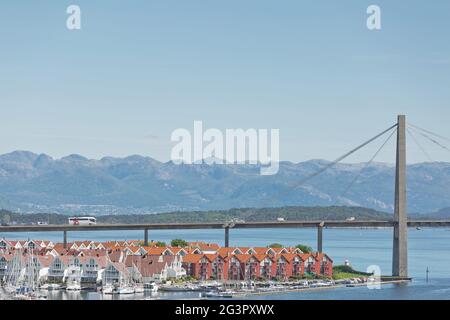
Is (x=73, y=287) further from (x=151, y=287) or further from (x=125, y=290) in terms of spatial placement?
(x=151, y=287)

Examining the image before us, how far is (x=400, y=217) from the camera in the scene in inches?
1093

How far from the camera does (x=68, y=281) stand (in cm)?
2064

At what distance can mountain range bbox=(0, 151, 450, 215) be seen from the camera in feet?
511

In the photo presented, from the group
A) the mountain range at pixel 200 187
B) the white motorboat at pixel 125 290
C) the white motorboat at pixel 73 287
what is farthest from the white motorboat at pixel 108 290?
the mountain range at pixel 200 187

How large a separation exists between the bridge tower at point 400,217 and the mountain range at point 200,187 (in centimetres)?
11325

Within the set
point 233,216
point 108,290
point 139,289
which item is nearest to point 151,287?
point 139,289

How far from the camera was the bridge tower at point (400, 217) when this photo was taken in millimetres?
26234

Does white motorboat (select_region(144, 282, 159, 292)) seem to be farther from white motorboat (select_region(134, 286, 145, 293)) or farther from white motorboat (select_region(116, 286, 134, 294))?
white motorboat (select_region(116, 286, 134, 294))

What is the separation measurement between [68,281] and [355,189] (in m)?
146

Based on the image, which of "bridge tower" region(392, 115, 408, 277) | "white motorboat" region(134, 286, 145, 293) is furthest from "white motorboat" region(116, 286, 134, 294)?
"bridge tower" region(392, 115, 408, 277)

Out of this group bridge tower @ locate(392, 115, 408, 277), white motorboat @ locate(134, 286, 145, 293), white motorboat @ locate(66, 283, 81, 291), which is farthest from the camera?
bridge tower @ locate(392, 115, 408, 277)

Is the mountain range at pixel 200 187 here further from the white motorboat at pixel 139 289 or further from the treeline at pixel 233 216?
the white motorboat at pixel 139 289

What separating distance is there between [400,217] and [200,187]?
150521mm

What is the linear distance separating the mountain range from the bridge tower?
113249mm
